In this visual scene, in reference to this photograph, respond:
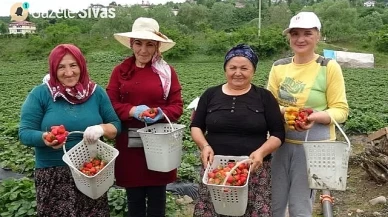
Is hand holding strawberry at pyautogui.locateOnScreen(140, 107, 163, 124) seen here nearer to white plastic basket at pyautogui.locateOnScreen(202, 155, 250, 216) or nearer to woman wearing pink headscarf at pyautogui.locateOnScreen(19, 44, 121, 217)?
woman wearing pink headscarf at pyautogui.locateOnScreen(19, 44, 121, 217)

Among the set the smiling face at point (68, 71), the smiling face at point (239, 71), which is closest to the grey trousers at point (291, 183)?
the smiling face at point (239, 71)

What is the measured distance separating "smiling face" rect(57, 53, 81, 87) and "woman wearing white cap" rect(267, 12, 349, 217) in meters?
1.32

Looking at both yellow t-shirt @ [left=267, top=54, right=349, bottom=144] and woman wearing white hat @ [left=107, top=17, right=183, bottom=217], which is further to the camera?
woman wearing white hat @ [left=107, top=17, right=183, bottom=217]

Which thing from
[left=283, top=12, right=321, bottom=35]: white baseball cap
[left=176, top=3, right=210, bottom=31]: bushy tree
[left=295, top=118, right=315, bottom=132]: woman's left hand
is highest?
[left=176, top=3, right=210, bottom=31]: bushy tree

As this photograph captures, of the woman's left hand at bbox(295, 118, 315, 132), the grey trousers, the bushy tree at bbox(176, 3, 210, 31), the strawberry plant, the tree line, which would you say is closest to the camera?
the woman's left hand at bbox(295, 118, 315, 132)

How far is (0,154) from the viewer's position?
653 cm

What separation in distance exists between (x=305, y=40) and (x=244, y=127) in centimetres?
70

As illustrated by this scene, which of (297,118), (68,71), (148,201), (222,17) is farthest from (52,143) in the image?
(222,17)

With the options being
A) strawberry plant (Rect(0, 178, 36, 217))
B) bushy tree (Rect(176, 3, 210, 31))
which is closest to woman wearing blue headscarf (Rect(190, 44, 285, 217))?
strawberry plant (Rect(0, 178, 36, 217))

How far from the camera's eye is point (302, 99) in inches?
119

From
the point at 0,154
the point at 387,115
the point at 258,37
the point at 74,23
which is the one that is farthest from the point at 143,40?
the point at 74,23

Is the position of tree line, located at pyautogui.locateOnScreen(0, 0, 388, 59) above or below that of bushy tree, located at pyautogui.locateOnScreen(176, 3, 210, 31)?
below

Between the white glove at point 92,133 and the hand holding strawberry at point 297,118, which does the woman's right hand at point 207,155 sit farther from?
the white glove at point 92,133

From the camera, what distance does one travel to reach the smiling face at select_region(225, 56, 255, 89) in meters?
2.93
